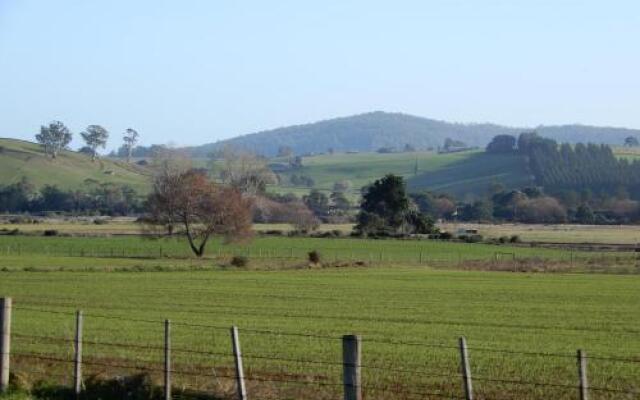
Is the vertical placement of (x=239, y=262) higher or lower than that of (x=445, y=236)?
lower

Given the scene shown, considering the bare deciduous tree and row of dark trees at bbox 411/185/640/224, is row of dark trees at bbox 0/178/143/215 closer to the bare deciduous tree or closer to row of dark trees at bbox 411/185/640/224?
row of dark trees at bbox 411/185/640/224

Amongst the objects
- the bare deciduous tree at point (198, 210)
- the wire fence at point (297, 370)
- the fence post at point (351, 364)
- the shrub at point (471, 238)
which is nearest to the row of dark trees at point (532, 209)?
the shrub at point (471, 238)

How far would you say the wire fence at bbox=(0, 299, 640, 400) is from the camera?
16391mm

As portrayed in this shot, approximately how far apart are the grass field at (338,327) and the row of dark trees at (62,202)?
396 feet

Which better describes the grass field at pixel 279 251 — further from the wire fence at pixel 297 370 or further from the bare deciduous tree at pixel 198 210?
the wire fence at pixel 297 370

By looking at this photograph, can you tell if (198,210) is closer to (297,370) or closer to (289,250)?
(289,250)

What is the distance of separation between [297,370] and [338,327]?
9.83 m

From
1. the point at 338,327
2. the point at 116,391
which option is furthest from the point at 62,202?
the point at 116,391

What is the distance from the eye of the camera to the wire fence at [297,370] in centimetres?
1639

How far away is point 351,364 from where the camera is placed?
13.4 metres

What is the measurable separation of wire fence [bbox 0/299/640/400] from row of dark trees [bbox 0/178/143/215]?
153629mm

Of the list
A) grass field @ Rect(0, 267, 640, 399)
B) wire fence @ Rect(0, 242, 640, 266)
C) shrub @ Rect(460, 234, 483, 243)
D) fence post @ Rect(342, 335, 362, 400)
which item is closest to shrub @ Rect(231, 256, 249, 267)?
wire fence @ Rect(0, 242, 640, 266)

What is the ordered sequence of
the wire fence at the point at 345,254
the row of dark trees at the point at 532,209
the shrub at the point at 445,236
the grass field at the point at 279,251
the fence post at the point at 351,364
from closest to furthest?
the fence post at the point at 351,364 < the grass field at the point at 279,251 < the wire fence at the point at 345,254 < the shrub at the point at 445,236 < the row of dark trees at the point at 532,209

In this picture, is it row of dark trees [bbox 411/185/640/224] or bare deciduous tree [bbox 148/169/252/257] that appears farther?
row of dark trees [bbox 411/185/640/224]
